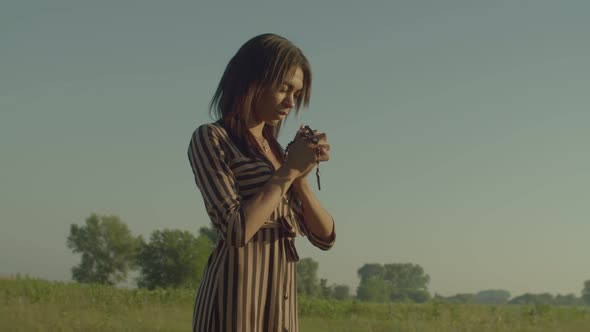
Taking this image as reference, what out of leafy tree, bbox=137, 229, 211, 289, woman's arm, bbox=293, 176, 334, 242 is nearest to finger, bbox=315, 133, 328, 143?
woman's arm, bbox=293, 176, 334, 242

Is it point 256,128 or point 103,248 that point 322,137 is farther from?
point 103,248

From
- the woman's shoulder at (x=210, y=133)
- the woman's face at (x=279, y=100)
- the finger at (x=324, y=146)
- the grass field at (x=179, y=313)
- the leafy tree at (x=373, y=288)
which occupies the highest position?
the leafy tree at (x=373, y=288)

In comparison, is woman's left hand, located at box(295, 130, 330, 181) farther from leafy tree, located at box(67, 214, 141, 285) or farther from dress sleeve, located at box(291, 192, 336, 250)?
leafy tree, located at box(67, 214, 141, 285)

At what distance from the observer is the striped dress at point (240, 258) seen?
2.57 meters

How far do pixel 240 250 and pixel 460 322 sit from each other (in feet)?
41.4

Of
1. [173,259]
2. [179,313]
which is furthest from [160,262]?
[179,313]

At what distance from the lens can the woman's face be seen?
2793mm

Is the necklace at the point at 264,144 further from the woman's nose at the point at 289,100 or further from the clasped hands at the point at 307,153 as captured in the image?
the clasped hands at the point at 307,153

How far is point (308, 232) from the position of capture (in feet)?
9.61

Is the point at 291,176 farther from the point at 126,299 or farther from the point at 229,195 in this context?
the point at 126,299

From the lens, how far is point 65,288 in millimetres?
17516

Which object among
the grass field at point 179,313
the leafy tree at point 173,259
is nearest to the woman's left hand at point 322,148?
the grass field at point 179,313

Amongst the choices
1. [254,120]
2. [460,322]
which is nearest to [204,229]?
[460,322]

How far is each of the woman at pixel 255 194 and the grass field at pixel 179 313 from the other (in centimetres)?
864
